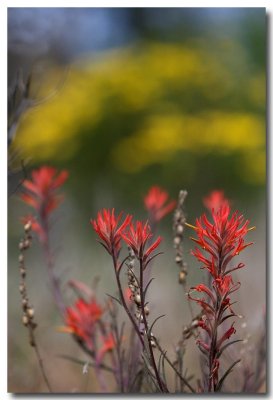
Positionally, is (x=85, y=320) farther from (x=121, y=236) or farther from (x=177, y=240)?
(x=121, y=236)

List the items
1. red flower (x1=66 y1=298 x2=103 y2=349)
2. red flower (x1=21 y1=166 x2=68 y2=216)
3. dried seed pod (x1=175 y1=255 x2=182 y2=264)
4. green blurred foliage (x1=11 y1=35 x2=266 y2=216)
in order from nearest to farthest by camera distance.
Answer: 1. dried seed pod (x1=175 y1=255 x2=182 y2=264)
2. red flower (x1=66 y1=298 x2=103 y2=349)
3. red flower (x1=21 y1=166 x2=68 y2=216)
4. green blurred foliage (x1=11 y1=35 x2=266 y2=216)

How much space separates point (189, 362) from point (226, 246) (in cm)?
106

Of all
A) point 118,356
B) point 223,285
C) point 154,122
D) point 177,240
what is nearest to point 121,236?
point 223,285

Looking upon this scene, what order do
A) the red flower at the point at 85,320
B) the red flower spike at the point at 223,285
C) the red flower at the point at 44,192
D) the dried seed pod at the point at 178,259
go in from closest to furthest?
the red flower spike at the point at 223,285, the dried seed pod at the point at 178,259, the red flower at the point at 85,320, the red flower at the point at 44,192

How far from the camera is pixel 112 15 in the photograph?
8.55ft

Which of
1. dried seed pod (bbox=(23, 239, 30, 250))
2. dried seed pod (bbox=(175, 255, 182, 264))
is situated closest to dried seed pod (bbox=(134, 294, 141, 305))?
dried seed pod (bbox=(175, 255, 182, 264))

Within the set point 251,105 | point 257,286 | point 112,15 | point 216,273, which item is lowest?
point 216,273

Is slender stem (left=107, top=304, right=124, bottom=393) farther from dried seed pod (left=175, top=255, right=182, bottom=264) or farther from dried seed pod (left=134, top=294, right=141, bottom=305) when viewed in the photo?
dried seed pod (left=134, top=294, right=141, bottom=305)

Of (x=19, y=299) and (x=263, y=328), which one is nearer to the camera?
(x=263, y=328)

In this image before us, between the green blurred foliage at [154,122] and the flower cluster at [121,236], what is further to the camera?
the green blurred foliage at [154,122]

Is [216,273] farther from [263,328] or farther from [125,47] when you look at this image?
[125,47]

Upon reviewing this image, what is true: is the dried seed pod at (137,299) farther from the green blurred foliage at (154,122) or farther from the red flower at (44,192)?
the green blurred foliage at (154,122)

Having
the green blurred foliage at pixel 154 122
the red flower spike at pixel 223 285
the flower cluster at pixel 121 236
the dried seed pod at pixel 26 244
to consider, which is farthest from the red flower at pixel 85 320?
the green blurred foliage at pixel 154 122
